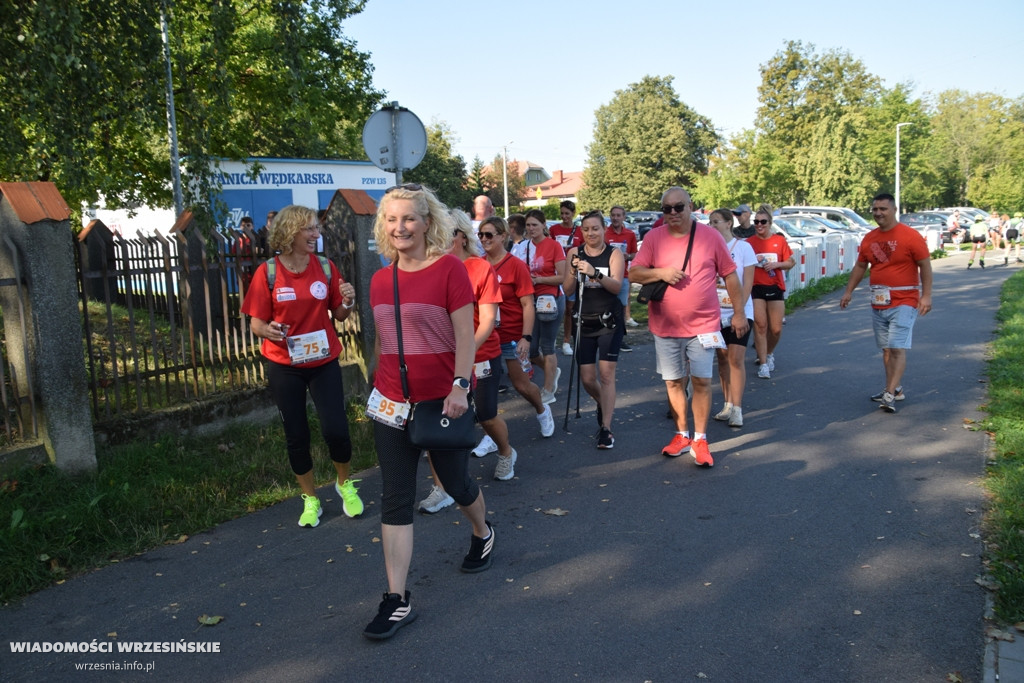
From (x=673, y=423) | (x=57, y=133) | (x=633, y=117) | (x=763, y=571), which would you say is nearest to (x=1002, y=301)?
(x=673, y=423)

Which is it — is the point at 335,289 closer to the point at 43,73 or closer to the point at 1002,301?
the point at 43,73

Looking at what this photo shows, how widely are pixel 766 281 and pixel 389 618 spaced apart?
7030 millimetres

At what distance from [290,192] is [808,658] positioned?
66.7ft

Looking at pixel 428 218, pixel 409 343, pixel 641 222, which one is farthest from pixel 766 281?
pixel 641 222

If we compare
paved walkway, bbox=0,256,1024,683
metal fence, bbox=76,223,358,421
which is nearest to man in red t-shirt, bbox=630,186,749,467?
paved walkway, bbox=0,256,1024,683

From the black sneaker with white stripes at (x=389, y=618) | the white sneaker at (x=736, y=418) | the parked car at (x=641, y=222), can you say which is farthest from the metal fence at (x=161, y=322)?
the parked car at (x=641, y=222)

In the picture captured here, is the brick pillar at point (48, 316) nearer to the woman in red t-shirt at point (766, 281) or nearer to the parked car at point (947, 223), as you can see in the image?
the woman in red t-shirt at point (766, 281)

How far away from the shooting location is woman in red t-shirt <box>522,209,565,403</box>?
797cm

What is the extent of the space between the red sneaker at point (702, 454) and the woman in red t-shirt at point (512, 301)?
1.38m

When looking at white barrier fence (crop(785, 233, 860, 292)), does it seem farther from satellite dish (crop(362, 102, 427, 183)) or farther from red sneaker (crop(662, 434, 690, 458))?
red sneaker (crop(662, 434, 690, 458))

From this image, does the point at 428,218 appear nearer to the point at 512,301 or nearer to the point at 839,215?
the point at 512,301

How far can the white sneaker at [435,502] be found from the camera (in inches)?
214

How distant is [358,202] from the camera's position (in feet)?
28.1

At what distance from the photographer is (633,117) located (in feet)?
→ 226
